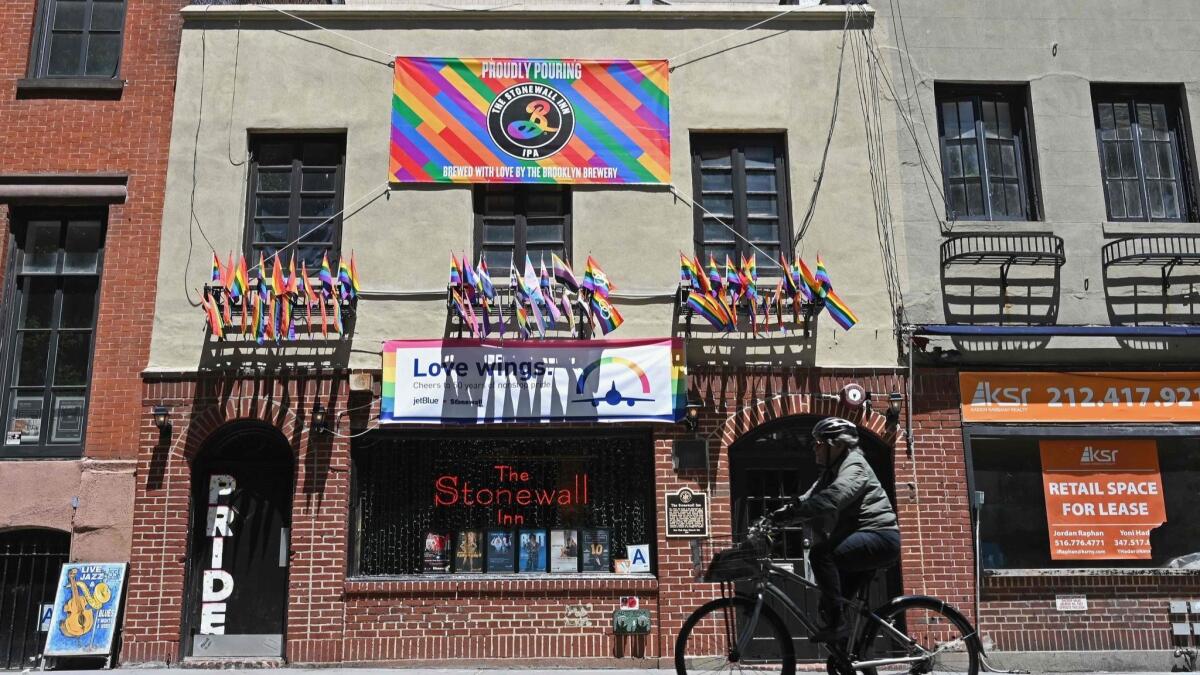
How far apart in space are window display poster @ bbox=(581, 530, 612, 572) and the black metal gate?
5.56m

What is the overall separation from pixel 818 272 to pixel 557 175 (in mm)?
3156

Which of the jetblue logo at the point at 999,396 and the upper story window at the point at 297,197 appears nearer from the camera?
the jetblue logo at the point at 999,396

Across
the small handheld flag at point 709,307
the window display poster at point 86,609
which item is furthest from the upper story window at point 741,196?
the window display poster at point 86,609

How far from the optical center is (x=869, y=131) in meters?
11.7

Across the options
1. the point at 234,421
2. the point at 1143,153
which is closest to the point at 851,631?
the point at 234,421

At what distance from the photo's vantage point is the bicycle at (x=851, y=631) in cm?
691

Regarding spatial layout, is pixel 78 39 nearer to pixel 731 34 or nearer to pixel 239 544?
pixel 239 544

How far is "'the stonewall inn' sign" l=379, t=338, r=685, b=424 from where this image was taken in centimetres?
1080

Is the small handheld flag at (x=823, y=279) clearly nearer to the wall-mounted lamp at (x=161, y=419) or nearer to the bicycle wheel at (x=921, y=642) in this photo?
the bicycle wheel at (x=921, y=642)

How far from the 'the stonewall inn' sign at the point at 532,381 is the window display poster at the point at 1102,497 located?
4.30m

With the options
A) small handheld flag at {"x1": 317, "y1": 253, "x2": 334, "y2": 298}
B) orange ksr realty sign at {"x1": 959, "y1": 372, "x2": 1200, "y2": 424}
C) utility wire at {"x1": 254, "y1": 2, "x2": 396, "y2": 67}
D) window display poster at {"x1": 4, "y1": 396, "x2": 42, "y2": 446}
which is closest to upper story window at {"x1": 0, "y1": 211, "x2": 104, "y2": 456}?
window display poster at {"x1": 4, "y1": 396, "x2": 42, "y2": 446}

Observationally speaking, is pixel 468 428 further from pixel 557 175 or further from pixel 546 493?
pixel 557 175

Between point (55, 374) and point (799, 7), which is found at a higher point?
point (799, 7)

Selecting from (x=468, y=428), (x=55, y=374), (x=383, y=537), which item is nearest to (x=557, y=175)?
(x=468, y=428)
